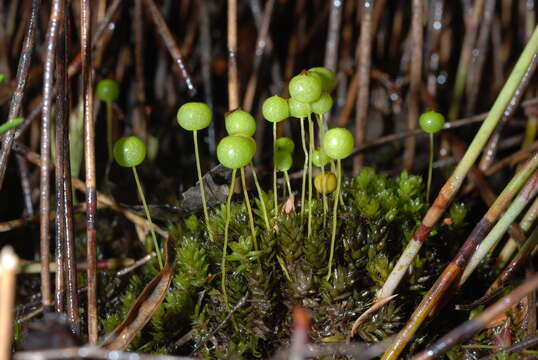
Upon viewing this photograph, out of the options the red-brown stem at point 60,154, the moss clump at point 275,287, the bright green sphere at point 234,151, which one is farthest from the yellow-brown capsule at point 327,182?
the red-brown stem at point 60,154

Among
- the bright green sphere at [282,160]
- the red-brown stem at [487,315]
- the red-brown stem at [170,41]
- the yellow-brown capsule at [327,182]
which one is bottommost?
the red-brown stem at [487,315]

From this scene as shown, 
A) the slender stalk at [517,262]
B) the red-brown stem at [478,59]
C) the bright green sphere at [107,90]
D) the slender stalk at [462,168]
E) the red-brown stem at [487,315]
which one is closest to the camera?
the red-brown stem at [487,315]

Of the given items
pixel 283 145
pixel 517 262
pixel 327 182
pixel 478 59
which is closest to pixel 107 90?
pixel 283 145

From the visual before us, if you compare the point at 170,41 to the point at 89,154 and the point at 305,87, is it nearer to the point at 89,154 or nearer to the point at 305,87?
the point at 89,154

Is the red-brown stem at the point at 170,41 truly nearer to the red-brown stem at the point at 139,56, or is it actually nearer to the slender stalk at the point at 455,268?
the red-brown stem at the point at 139,56

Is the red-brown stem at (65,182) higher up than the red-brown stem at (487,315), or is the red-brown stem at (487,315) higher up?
the red-brown stem at (65,182)

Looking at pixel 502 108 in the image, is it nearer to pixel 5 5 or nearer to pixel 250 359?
pixel 250 359

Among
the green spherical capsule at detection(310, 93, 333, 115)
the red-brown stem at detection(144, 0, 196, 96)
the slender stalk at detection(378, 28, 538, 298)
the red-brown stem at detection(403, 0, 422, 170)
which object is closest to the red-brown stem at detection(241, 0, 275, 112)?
the red-brown stem at detection(144, 0, 196, 96)
